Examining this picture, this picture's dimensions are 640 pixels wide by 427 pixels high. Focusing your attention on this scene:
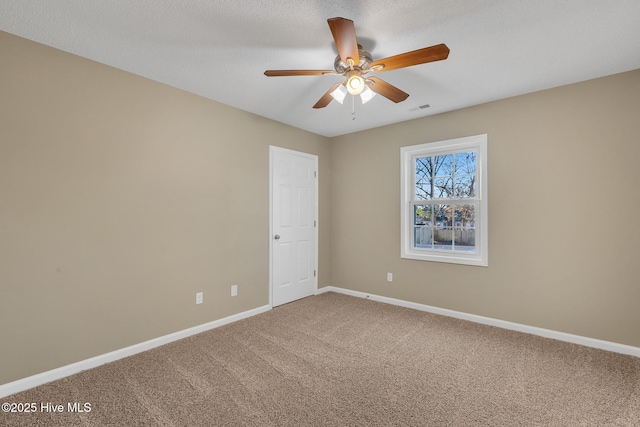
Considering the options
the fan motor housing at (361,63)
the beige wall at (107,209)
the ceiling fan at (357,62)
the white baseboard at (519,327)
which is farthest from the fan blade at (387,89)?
the white baseboard at (519,327)

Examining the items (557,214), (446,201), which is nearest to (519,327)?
(557,214)

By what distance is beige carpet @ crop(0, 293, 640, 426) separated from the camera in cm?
184

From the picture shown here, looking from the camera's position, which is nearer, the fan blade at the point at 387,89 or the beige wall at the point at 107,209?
the beige wall at the point at 107,209

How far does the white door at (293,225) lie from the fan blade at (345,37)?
2.17m

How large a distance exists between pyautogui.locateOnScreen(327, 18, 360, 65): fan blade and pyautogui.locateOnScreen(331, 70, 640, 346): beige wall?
7.24ft

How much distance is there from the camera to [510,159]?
3.21 metres

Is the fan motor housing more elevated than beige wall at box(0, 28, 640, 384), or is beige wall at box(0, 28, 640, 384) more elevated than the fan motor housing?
the fan motor housing

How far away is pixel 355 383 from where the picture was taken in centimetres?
220

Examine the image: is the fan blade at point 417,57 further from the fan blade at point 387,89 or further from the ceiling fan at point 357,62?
the fan blade at point 387,89

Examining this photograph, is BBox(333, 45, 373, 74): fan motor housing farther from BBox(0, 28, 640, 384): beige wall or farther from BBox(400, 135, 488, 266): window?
BBox(400, 135, 488, 266): window

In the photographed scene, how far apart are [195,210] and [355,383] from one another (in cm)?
224

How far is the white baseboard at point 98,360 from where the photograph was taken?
82.4 inches

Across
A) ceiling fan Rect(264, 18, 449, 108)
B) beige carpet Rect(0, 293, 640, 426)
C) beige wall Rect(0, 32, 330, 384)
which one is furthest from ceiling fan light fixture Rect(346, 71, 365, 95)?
beige carpet Rect(0, 293, 640, 426)

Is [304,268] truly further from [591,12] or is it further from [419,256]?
[591,12]
